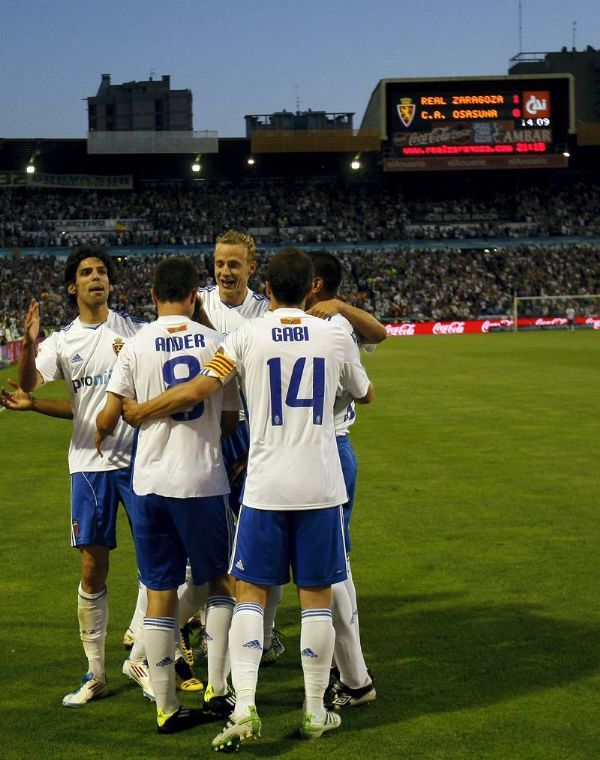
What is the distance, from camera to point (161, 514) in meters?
5.25

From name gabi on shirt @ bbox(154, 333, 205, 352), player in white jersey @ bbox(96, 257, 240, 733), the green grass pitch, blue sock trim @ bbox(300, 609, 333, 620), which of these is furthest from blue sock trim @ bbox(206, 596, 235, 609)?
name gabi on shirt @ bbox(154, 333, 205, 352)

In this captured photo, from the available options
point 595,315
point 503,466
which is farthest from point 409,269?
point 503,466

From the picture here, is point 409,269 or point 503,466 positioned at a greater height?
point 409,269

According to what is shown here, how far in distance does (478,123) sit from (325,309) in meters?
62.5

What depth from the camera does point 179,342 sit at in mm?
5246

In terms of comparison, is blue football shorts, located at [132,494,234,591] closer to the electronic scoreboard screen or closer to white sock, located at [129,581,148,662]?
white sock, located at [129,581,148,662]

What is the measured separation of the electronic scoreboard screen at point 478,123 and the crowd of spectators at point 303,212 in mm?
6843

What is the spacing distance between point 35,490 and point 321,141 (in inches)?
2212

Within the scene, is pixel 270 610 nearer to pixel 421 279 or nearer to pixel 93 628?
pixel 93 628

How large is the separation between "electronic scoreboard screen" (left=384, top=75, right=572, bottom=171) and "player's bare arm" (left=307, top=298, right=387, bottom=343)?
60414 millimetres

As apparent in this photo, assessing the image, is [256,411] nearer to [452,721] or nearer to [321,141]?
[452,721]

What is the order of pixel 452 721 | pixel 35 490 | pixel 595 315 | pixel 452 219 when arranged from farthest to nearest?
pixel 452 219
pixel 595 315
pixel 35 490
pixel 452 721

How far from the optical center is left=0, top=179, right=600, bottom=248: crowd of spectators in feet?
229

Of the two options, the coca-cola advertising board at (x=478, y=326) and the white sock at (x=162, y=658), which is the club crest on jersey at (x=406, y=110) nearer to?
the coca-cola advertising board at (x=478, y=326)
